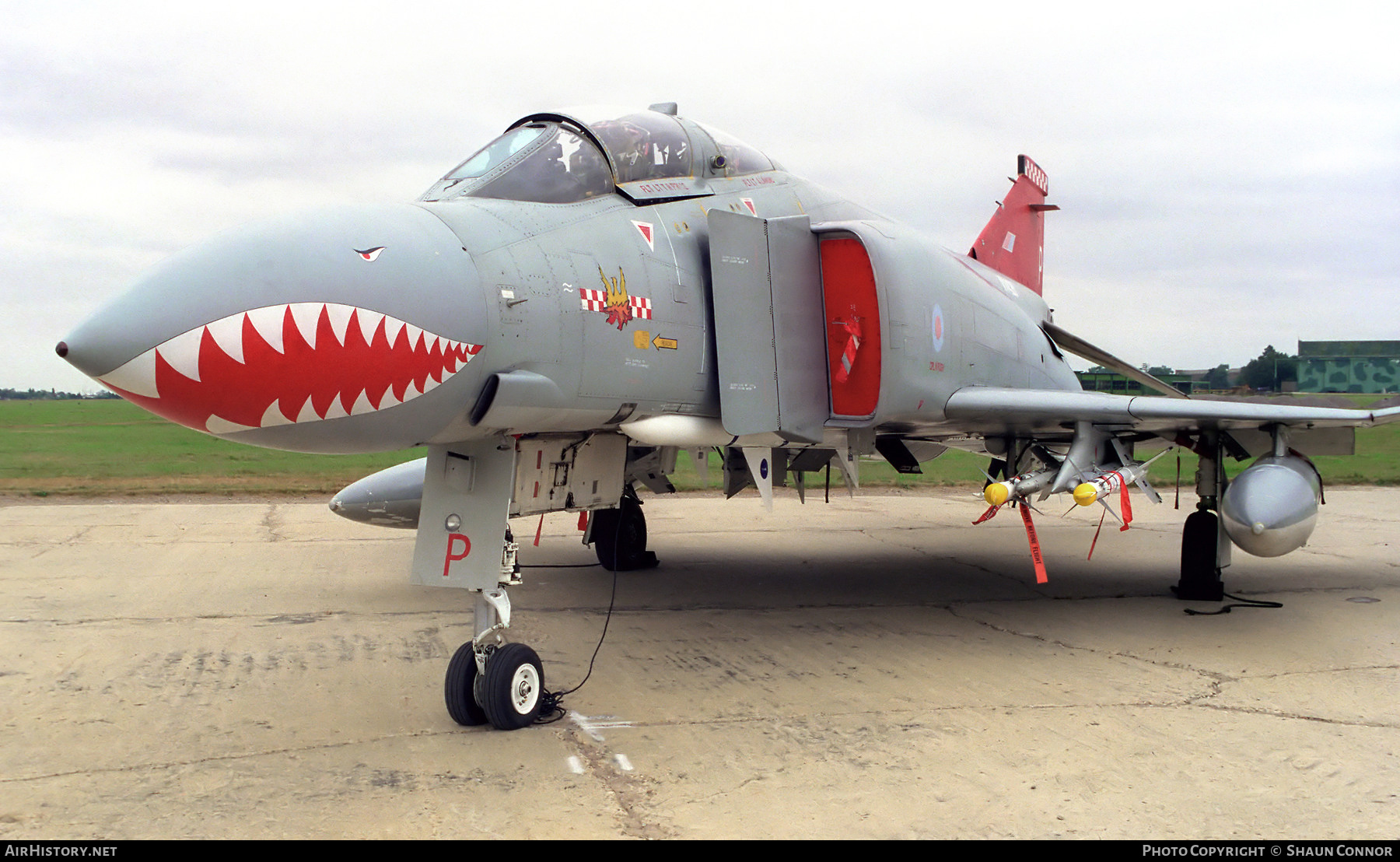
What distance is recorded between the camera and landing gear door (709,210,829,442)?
579 centimetres

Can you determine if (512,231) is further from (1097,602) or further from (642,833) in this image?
(1097,602)

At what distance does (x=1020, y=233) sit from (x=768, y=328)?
22.3 feet

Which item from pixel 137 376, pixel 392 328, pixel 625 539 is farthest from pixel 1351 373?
pixel 137 376

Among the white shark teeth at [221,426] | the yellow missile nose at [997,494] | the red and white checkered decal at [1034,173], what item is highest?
the red and white checkered decal at [1034,173]

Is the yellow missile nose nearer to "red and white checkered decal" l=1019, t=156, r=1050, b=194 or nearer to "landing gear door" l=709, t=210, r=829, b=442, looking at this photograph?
"landing gear door" l=709, t=210, r=829, b=442

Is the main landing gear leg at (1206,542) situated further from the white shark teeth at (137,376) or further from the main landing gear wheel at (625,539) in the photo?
the white shark teeth at (137,376)

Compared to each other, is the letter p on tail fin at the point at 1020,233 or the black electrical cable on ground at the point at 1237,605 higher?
the letter p on tail fin at the point at 1020,233

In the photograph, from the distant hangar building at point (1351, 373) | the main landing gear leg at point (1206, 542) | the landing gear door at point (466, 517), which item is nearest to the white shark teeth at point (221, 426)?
the landing gear door at point (466, 517)

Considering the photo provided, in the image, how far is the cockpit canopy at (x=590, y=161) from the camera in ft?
17.1

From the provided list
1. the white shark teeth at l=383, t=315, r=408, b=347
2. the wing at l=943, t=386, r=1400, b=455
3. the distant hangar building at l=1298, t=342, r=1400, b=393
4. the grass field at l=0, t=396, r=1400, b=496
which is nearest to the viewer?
the white shark teeth at l=383, t=315, r=408, b=347

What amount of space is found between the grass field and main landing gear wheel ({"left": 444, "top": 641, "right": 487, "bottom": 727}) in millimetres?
8782

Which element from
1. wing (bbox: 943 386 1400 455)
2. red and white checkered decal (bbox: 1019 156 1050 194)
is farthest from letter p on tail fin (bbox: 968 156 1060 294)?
wing (bbox: 943 386 1400 455)

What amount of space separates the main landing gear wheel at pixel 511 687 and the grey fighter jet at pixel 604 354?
0.5 inches

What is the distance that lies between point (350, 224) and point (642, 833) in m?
2.61
